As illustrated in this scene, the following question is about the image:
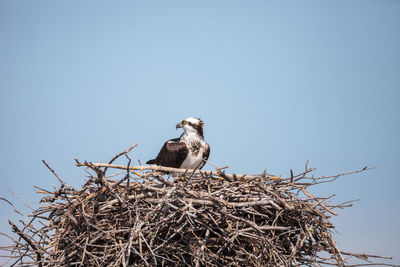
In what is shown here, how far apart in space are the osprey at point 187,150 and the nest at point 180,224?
5.69 feet

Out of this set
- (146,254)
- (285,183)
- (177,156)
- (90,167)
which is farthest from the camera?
(177,156)

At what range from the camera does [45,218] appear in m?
6.46

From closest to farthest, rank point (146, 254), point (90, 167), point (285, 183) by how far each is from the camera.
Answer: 1. point (146, 254)
2. point (90, 167)
3. point (285, 183)

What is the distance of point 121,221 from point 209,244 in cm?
128

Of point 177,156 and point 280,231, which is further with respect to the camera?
point 177,156

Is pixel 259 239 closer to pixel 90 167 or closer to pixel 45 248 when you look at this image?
pixel 90 167

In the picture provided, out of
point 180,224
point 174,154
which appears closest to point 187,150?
point 174,154

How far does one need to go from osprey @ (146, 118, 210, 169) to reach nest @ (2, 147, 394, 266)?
5.69 ft

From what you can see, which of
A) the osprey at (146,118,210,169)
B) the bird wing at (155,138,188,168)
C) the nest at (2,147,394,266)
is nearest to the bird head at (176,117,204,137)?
the osprey at (146,118,210,169)

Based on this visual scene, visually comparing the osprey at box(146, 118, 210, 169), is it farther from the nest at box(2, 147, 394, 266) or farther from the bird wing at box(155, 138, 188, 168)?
the nest at box(2, 147, 394, 266)

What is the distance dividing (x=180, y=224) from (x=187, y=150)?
2.58 meters

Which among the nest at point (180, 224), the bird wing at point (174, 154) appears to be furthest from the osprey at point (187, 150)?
the nest at point (180, 224)

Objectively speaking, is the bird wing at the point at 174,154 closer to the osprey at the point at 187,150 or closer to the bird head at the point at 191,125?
the osprey at the point at 187,150

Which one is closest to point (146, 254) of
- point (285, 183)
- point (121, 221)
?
point (121, 221)
